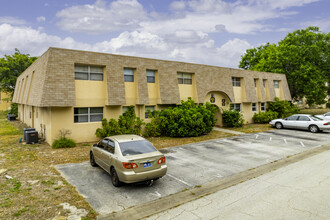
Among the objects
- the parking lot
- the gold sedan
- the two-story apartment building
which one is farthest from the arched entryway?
the gold sedan

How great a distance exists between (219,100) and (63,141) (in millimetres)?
15801

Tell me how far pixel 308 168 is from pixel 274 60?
28.0m

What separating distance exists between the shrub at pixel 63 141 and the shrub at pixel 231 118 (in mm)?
15174

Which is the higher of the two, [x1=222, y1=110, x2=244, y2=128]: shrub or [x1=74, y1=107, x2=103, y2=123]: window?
[x1=74, y1=107, x2=103, y2=123]: window

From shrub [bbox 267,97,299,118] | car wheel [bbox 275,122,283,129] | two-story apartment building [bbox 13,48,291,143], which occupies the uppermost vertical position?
two-story apartment building [bbox 13,48,291,143]

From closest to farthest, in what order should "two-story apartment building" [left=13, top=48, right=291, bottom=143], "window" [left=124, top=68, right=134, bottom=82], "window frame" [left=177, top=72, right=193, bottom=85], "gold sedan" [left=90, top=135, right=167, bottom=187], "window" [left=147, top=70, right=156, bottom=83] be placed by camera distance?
"gold sedan" [left=90, top=135, right=167, bottom=187] < "two-story apartment building" [left=13, top=48, right=291, bottom=143] < "window" [left=124, top=68, right=134, bottom=82] < "window" [left=147, top=70, right=156, bottom=83] < "window frame" [left=177, top=72, right=193, bottom=85]

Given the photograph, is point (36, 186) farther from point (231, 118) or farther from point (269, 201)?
point (231, 118)

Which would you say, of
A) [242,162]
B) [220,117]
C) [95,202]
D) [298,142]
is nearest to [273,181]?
[242,162]

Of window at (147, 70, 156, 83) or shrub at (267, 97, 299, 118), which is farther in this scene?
shrub at (267, 97, 299, 118)

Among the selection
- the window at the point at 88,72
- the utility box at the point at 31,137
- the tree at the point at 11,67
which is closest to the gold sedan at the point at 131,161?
the window at the point at 88,72

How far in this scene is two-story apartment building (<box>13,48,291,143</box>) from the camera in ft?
44.8

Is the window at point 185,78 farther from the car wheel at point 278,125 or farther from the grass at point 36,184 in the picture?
the grass at point 36,184

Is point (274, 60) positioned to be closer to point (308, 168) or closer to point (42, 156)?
point (308, 168)

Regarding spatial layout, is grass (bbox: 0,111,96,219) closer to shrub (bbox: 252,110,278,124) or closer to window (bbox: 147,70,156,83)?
window (bbox: 147,70,156,83)
